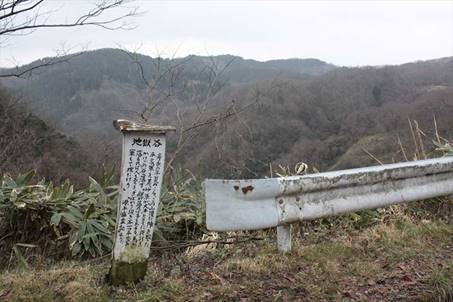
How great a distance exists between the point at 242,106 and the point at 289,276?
3.47 m

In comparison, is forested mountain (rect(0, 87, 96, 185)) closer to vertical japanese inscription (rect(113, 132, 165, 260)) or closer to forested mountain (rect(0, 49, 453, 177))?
forested mountain (rect(0, 49, 453, 177))

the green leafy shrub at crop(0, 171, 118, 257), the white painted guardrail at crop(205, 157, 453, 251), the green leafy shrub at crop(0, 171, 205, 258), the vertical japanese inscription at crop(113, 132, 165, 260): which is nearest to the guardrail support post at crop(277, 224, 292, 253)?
the white painted guardrail at crop(205, 157, 453, 251)

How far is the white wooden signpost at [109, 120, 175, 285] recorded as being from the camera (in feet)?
7.30

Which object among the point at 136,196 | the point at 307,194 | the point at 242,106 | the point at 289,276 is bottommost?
the point at 289,276

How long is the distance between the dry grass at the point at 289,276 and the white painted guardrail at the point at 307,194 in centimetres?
23

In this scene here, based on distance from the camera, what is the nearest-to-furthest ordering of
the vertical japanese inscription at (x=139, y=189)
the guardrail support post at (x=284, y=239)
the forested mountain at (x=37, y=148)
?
the vertical japanese inscription at (x=139, y=189) < the guardrail support post at (x=284, y=239) < the forested mountain at (x=37, y=148)

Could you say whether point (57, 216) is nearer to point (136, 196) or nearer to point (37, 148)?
point (136, 196)

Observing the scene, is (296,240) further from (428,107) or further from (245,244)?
(428,107)

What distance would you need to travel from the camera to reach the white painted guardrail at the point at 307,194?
240cm

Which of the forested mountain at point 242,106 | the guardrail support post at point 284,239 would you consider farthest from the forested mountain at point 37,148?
the guardrail support post at point 284,239

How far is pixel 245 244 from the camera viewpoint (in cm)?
315

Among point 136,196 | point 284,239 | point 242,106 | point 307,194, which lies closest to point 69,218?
point 136,196

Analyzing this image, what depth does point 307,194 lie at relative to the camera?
269 centimetres

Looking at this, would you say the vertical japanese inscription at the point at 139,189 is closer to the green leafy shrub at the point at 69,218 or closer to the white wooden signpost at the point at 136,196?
the white wooden signpost at the point at 136,196
